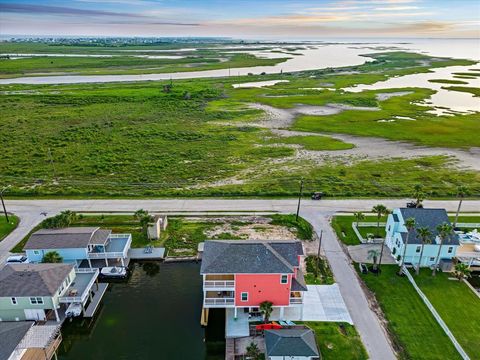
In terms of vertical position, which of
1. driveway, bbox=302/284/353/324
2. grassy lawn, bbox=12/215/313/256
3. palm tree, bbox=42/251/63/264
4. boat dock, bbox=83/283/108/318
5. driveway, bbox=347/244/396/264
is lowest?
boat dock, bbox=83/283/108/318

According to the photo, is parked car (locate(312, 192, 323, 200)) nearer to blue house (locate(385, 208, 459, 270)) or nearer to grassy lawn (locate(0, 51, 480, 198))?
grassy lawn (locate(0, 51, 480, 198))

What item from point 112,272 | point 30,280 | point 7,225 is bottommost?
point 112,272

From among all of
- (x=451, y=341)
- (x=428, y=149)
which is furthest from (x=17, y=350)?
(x=428, y=149)

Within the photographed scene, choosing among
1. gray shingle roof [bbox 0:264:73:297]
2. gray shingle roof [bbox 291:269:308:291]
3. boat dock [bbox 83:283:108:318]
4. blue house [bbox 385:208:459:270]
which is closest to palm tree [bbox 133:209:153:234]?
boat dock [bbox 83:283:108:318]

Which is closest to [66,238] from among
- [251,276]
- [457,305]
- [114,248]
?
[114,248]

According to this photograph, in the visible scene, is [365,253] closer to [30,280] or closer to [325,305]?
[325,305]

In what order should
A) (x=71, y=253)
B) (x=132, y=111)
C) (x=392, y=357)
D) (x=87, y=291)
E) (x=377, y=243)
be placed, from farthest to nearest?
(x=132, y=111) < (x=377, y=243) < (x=71, y=253) < (x=87, y=291) < (x=392, y=357)

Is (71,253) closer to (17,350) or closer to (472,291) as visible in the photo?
(17,350)
